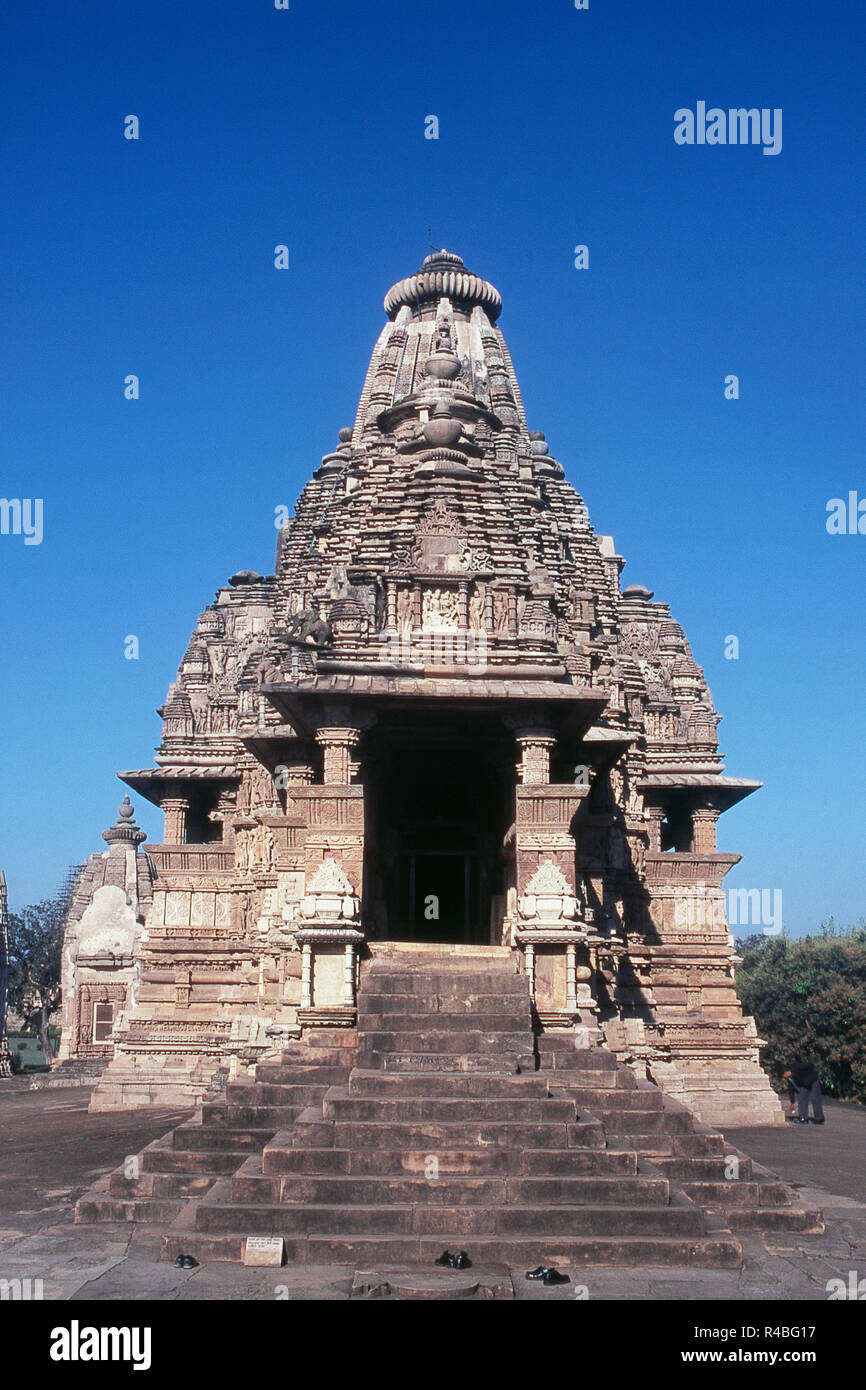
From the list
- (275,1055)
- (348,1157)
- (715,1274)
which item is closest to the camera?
(715,1274)

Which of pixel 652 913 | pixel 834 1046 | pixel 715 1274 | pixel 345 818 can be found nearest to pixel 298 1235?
pixel 715 1274

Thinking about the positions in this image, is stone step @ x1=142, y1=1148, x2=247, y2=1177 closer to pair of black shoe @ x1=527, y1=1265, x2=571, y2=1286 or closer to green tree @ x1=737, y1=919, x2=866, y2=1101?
pair of black shoe @ x1=527, y1=1265, x2=571, y2=1286

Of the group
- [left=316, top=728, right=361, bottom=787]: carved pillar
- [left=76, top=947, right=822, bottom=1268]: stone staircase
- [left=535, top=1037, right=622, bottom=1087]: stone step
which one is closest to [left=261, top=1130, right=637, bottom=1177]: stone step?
[left=76, top=947, right=822, bottom=1268]: stone staircase

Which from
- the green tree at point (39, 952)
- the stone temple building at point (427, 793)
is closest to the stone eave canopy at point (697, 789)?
the stone temple building at point (427, 793)

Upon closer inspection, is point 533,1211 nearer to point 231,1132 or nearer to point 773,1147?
point 231,1132

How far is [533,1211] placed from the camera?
828 centimetres

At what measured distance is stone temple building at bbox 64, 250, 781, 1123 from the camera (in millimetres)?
11945

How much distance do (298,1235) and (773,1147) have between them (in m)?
10.1

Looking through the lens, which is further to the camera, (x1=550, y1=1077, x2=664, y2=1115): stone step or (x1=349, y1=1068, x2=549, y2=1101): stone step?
(x1=550, y1=1077, x2=664, y2=1115): stone step

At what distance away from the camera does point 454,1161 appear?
29.2 ft

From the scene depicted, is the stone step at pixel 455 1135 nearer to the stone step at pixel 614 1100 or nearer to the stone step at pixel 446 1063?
the stone step at pixel 446 1063

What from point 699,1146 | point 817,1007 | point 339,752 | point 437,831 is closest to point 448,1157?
point 699,1146

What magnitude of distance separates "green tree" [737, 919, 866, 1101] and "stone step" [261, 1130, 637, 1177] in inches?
883

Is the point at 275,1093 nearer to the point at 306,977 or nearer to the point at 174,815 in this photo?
the point at 306,977
